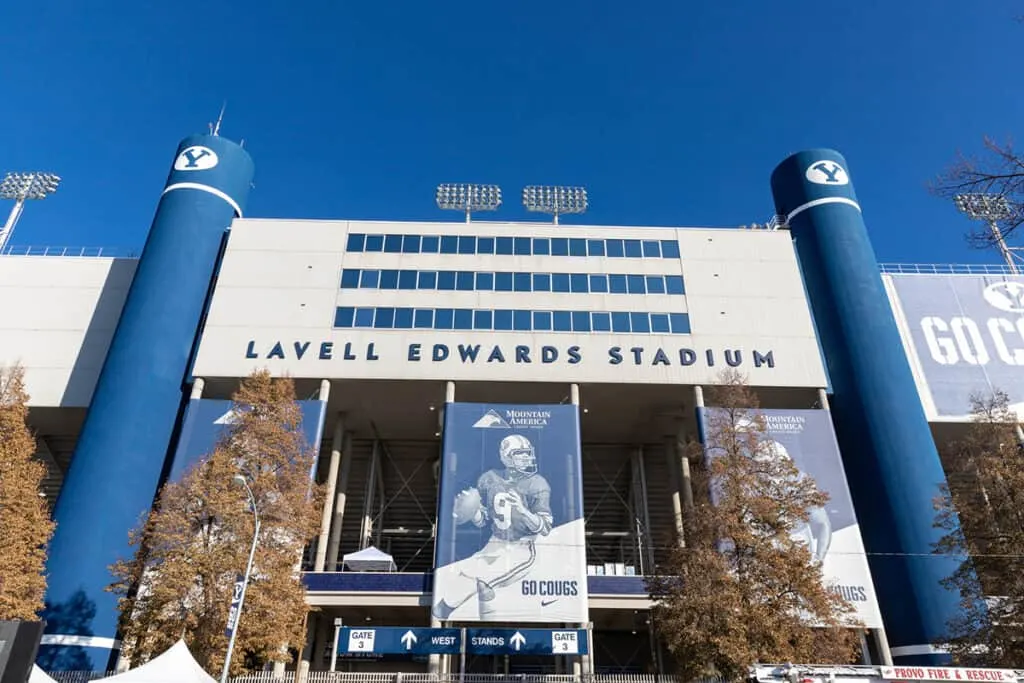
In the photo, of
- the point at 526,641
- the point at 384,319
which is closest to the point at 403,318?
the point at 384,319

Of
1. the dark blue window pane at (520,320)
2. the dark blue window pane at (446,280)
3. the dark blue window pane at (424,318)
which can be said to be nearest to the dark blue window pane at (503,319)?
the dark blue window pane at (520,320)

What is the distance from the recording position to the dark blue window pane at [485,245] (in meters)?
40.4

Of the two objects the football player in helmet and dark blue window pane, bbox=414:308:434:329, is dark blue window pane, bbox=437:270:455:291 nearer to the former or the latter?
dark blue window pane, bbox=414:308:434:329

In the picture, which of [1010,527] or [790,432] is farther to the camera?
[790,432]

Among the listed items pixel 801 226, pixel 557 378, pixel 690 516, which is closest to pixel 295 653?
pixel 557 378

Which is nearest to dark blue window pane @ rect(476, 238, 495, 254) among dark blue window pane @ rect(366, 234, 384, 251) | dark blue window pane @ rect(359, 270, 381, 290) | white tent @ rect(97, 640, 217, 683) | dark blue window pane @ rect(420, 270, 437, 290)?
dark blue window pane @ rect(420, 270, 437, 290)

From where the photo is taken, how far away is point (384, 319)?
37375 mm

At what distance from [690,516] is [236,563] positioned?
569 inches

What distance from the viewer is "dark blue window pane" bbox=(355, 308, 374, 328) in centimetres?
3712

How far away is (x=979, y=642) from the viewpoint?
20891 mm

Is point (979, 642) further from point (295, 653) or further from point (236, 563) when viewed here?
point (295, 653)

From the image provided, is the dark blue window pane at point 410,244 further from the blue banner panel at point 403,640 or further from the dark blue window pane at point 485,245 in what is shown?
the blue banner panel at point 403,640

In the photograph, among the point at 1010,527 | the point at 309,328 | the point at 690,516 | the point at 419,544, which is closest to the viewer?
the point at 1010,527

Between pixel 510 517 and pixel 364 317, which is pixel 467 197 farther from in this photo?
pixel 510 517
